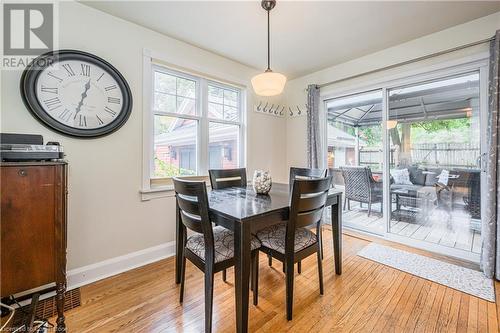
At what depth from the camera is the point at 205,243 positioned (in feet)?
4.53

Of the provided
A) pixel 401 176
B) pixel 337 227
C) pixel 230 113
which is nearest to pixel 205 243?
pixel 337 227

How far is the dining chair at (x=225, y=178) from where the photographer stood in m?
2.35

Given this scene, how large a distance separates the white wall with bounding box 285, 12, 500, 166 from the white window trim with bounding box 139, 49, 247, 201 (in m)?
1.02

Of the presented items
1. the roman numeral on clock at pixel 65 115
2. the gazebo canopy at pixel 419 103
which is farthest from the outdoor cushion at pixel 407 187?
the roman numeral on clock at pixel 65 115

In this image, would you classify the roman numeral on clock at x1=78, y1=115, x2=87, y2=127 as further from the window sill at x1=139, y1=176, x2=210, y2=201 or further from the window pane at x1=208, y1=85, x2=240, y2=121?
the window pane at x1=208, y1=85, x2=240, y2=121

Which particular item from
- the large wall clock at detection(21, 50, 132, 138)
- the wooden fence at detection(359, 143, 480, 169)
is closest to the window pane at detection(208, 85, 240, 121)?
the large wall clock at detection(21, 50, 132, 138)

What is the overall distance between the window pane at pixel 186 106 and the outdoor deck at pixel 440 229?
2.86m

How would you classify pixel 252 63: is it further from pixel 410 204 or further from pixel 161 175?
pixel 410 204

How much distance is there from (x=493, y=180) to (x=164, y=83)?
3.46 metres

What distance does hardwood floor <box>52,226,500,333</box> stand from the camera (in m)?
1.46

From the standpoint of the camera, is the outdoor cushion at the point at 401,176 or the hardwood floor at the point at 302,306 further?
the outdoor cushion at the point at 401,176

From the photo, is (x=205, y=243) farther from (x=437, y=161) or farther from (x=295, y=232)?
(x=437, y=161)

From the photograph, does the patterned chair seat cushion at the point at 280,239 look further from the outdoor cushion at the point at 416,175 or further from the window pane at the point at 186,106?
the outdoor cushion at the point at 416,175

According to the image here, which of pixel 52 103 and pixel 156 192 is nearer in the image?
pixel 52 103
